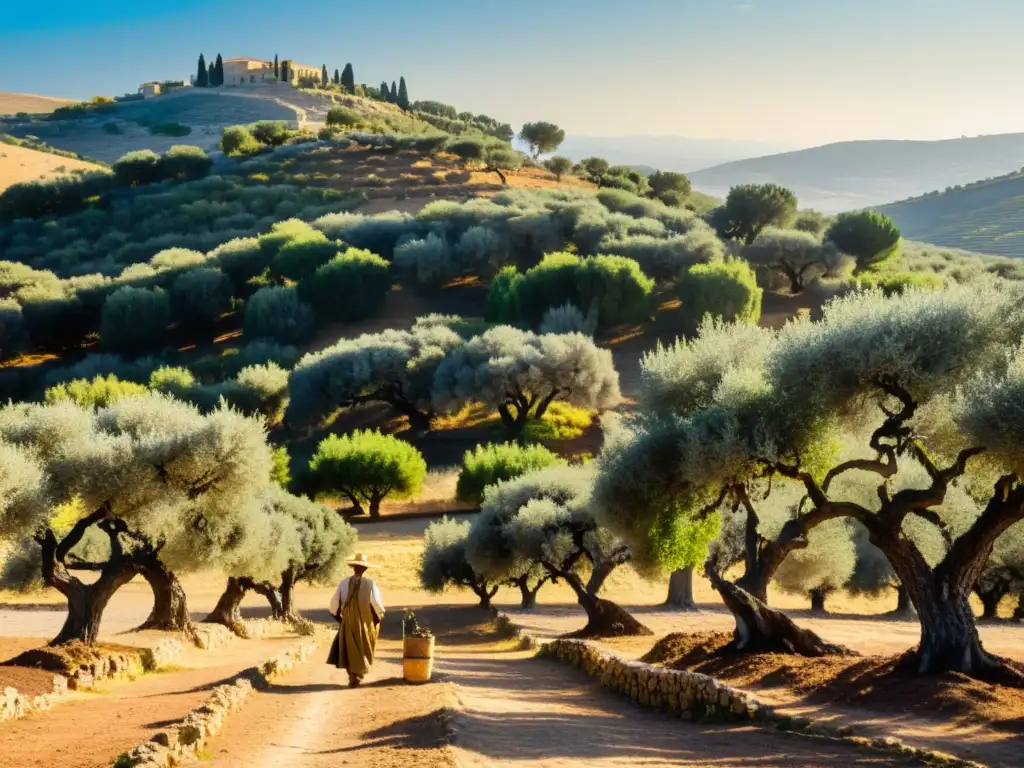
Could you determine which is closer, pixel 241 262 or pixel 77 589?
pixel 77 589

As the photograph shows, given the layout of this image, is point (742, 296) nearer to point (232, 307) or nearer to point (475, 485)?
point (475, 485)

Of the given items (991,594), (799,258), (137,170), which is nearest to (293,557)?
(991,594)

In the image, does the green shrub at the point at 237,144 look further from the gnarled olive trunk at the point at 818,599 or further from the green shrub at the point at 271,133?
the gnarled olive trunk at the point at 818,599

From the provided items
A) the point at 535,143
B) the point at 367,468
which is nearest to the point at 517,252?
the point at 367,468

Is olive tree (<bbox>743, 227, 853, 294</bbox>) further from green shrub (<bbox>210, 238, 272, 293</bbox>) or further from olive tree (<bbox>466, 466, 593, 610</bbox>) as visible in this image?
olive tree (<bbox>466, 466, 593, 610</bbox>)

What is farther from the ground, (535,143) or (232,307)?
(535,143)

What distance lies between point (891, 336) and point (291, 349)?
206 ft

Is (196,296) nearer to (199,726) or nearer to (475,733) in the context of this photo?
(475,733)

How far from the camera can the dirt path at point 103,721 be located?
444 inches

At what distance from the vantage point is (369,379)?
66.1 m

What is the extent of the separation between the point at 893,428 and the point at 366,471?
1557 inches

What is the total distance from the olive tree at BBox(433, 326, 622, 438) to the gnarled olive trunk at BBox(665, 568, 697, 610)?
26157 mm

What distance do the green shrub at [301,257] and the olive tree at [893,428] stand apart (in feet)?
238

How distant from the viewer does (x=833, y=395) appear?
17766 mm
